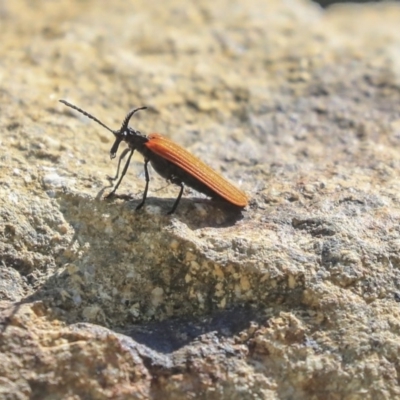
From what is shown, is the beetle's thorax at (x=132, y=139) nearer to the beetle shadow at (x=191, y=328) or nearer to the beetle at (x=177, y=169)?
the beetle at (x=177, y=169)

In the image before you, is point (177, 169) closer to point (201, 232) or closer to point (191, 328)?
point (201, 232)

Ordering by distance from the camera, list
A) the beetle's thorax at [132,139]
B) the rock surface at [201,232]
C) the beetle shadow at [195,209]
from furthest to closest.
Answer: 1. the beetle's thorax at [132,139]
2. the beetle shadow at [195,209]
3. the rock surface at [201,232]

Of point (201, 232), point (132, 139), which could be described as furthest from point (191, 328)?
point (132, 139)

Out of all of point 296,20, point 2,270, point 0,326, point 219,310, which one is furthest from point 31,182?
point 296,20

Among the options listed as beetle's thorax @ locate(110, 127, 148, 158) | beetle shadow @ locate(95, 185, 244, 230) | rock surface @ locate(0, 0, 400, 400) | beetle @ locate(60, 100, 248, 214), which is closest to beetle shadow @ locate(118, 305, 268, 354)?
rock surface @ locate(0, 0, 400, 400)

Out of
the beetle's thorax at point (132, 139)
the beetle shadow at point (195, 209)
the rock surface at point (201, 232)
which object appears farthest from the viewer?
the beetle's thorax at point (132, 139)

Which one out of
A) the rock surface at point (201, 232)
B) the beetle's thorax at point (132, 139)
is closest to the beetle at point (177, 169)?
A: the beetle's thorax at point (132, 139)

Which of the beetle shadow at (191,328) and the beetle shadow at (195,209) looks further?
the beetle shadow at (195,209)
